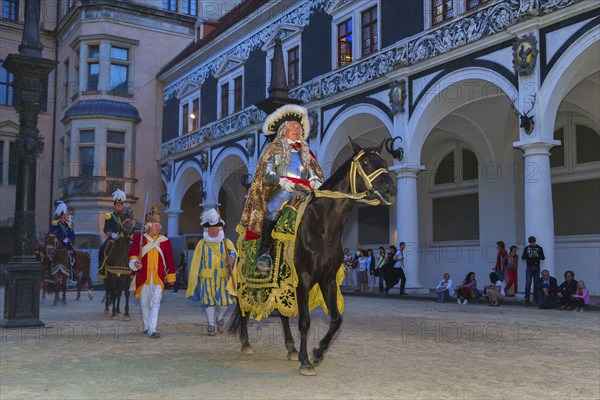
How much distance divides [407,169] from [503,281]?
13.9ft

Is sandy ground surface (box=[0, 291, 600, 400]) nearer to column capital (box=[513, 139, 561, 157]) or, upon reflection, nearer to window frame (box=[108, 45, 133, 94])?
column capital (box=[513, 139, 561, 157])

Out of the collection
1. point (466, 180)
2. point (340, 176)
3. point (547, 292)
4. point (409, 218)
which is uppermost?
point (466, 180)

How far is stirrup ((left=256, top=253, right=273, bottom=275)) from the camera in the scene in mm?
6926

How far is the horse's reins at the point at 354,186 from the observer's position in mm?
6270

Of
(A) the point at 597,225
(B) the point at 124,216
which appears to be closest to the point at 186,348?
(B) the point at 124,216

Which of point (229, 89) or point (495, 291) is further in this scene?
point (229, 89)

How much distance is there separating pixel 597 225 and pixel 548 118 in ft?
17.9

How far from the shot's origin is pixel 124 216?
487 inches

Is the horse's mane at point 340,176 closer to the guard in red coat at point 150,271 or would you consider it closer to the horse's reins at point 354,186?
the horse's reins at point 354,186

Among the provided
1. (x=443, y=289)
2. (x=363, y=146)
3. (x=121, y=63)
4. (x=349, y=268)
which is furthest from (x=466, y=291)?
(x=121, y=63)

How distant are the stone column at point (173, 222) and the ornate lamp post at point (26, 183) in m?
23.1

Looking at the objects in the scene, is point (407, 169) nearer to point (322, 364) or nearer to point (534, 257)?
point (534, 257)

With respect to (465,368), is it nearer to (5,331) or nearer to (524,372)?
(524,372)

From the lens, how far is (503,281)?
17703mm
